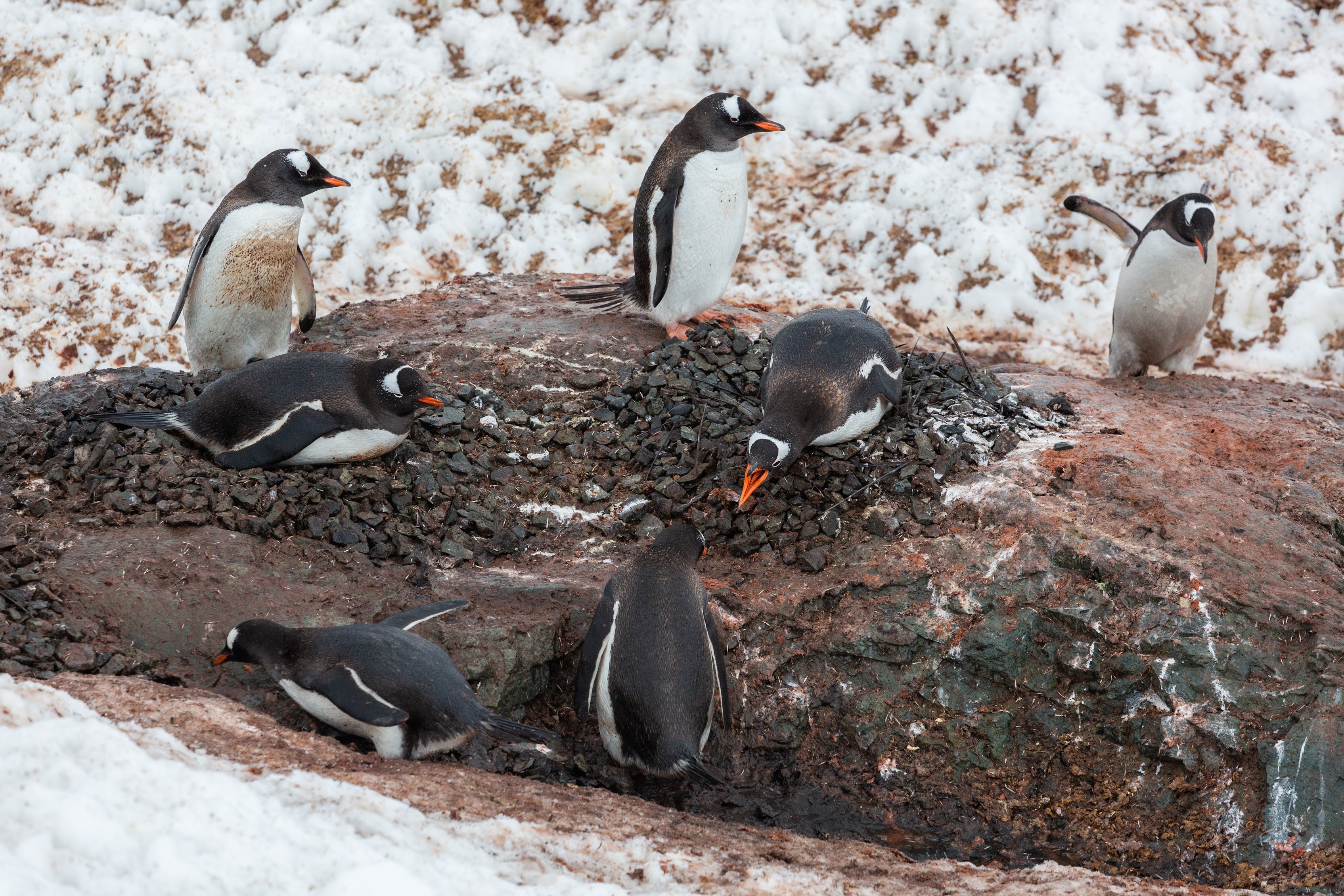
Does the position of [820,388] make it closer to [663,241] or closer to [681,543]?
[681,543]

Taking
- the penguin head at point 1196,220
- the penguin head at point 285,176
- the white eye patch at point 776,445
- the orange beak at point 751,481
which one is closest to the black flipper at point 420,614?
the orange beak at point 751,481

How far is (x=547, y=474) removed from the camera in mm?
5352

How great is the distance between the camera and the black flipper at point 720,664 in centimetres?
421

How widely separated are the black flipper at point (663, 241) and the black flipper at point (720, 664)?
2.68 metres

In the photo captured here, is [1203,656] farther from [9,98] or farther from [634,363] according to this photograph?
[9,98]

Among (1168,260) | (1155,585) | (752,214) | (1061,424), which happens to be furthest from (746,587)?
(752,214)

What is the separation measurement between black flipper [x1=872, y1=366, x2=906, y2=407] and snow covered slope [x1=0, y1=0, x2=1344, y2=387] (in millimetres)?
3171

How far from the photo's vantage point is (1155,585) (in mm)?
4375

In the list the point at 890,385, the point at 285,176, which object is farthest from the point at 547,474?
the point at 285,176

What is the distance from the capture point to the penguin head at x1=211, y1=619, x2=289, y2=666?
3879mm

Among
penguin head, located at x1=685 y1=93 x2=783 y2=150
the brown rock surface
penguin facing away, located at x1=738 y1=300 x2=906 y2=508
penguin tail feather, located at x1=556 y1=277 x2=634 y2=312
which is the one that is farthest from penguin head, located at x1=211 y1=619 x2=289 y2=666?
penguin head, located at x1=685 y1=93 x2=783 y2=150

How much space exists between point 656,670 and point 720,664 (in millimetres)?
302

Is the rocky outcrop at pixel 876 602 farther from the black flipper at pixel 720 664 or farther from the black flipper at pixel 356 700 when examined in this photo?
the black flipper at pixel 356 700

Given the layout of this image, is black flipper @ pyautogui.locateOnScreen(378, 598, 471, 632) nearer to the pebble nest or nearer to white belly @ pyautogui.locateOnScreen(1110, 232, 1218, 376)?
the pebble nest
